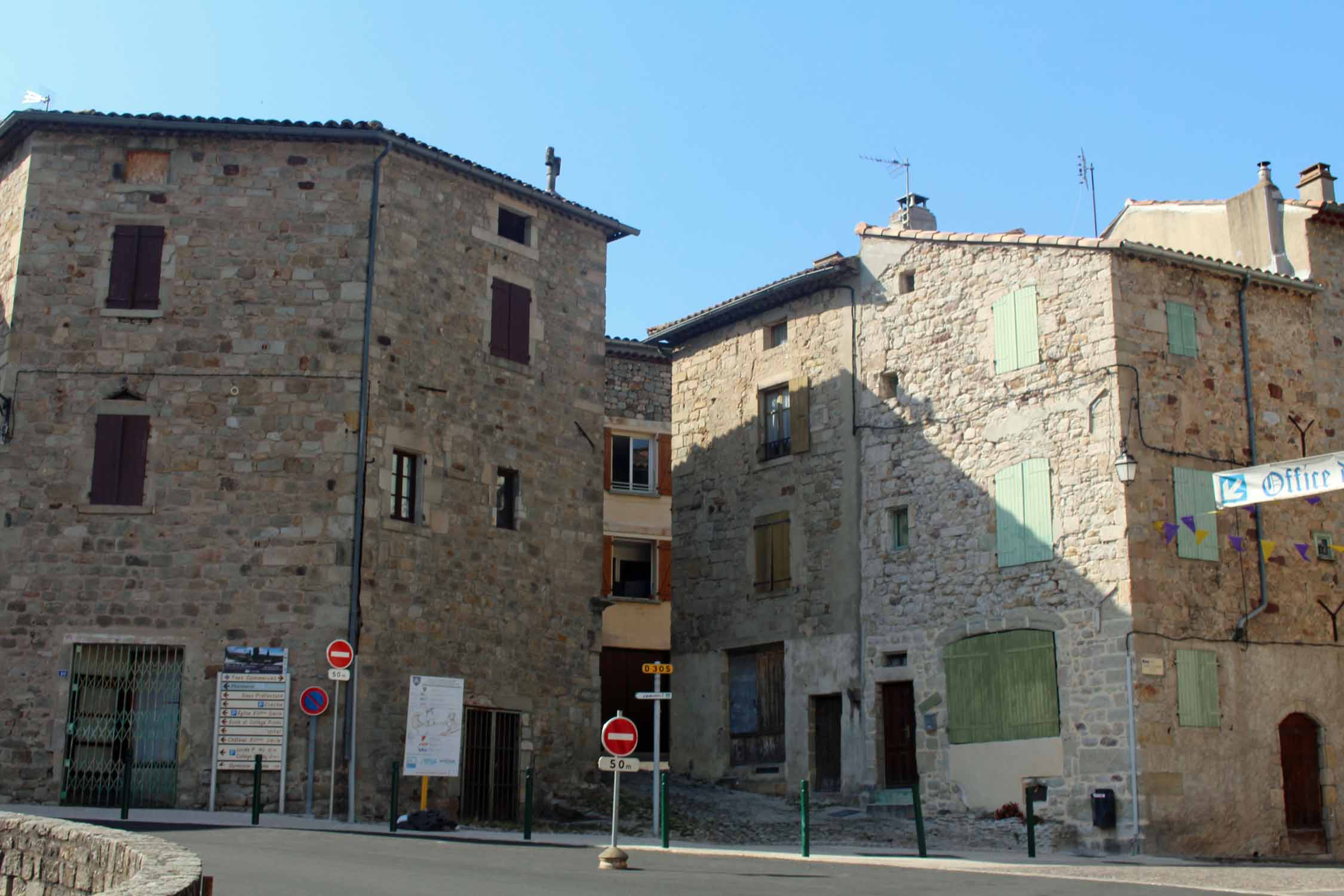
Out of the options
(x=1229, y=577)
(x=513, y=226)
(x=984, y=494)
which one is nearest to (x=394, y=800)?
(x=513, y=226)

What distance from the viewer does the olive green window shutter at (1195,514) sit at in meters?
19.9

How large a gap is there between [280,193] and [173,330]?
2.35m

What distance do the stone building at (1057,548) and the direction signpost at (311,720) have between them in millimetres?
8484

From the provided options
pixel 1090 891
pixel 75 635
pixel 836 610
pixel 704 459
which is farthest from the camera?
pixel 704 459

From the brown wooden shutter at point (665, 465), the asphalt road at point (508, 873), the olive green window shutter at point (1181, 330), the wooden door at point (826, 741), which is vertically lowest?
the asphalt road at point (508, 873)

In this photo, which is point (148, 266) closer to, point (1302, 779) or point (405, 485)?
point (405, 485)

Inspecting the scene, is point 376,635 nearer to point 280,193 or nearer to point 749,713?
point 280,193

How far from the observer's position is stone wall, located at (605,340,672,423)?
27.8 metres

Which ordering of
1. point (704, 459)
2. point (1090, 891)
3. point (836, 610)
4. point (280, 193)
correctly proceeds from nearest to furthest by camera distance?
point (1090, 891), point (280, 193), point (836, 610), point (704, 459)

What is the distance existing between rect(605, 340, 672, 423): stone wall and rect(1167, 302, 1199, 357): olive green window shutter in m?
10.4

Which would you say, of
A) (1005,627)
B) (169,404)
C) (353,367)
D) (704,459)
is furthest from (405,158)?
(1005,627)

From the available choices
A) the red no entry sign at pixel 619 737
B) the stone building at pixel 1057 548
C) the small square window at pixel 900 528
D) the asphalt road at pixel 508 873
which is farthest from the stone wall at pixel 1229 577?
the red no entry sign at pixel 619 737

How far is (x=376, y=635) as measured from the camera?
19109 mm

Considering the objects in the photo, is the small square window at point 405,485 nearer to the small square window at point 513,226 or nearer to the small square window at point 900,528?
the small square window at point 513,226
